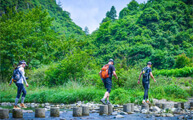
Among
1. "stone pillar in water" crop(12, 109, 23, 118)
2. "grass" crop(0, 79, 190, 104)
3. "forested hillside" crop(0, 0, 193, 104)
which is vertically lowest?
"stone pillar in water" crop(12, 109, 23, 118)

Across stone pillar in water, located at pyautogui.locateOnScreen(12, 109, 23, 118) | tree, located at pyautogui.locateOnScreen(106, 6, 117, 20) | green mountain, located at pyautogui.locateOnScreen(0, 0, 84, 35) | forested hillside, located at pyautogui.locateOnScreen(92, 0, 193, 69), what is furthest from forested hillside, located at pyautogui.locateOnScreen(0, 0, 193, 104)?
tree, located at pyautogui.locateOnScreen(106, 6, 117, 20)

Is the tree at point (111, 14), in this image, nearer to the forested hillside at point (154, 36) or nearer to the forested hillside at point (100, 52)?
the forested hillside at point (100, 52)

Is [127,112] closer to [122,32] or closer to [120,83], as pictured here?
[120,83]

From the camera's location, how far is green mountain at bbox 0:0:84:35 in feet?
178

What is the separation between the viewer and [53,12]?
7394cm

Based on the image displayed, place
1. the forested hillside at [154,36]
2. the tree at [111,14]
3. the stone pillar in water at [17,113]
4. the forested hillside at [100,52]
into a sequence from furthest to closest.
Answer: the tree at [111,14] < the forested hillside at [154,36] < the forested hillside at [100,52] < the stone pillar in water at [17,113]

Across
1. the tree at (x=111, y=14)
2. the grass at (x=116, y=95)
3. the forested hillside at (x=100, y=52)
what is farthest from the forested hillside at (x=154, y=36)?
the tree at (x=111, y=14)

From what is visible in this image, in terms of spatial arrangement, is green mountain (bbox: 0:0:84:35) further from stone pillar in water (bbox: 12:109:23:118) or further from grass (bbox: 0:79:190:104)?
stone pillar in water (bbox: 12:109:23:118)

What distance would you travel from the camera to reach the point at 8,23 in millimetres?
24156

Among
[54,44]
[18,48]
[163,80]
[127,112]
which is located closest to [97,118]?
[127,112]

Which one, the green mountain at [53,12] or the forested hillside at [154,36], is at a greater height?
the green mountain at [53,12]

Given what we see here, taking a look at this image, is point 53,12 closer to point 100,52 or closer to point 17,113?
point 100,52

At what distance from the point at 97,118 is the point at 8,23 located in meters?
20.4

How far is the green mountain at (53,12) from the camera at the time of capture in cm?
5419
